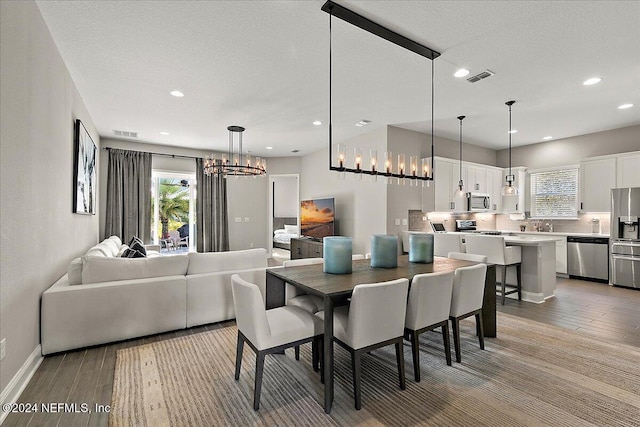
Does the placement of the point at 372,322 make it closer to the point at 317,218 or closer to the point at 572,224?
the point at 317,218

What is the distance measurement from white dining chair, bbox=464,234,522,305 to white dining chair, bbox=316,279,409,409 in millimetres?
2837

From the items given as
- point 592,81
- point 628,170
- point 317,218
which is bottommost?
point 317,218

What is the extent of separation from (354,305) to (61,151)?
11.1 ft

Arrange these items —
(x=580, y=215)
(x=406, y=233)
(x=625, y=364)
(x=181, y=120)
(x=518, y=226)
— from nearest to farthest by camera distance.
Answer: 1. (x=625, y=364)
2. (x=181, y=120)
3. (x=406, y=233)
4. (x=580, y=215)
5. (x=518, y=226)

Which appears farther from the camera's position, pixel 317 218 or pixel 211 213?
pixel 211 213

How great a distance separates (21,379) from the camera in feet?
7.32

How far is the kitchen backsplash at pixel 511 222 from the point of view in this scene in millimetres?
6102

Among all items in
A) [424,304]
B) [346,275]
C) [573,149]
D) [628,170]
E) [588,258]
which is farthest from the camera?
[573,149]

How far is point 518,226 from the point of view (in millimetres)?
7277

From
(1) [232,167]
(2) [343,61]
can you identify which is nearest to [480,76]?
(2) [343,61]

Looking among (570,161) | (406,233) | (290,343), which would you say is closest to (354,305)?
(290,343)

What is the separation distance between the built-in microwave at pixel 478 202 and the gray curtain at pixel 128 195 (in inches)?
268

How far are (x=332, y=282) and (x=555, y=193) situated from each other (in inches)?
261

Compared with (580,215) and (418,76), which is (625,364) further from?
(580,215)
